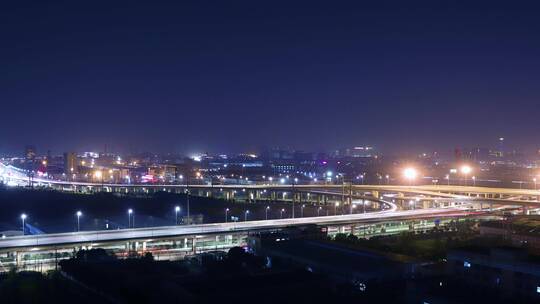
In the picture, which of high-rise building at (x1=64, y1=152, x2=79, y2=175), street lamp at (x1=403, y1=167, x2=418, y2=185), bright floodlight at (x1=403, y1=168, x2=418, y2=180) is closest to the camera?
street lamp at (x1=403, y1=167, x2=418, y2=185)

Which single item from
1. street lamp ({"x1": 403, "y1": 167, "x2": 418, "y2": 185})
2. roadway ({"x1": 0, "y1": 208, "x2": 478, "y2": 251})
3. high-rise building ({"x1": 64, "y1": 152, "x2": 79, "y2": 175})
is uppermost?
high-rise building ({"x1": 64, "y1": 152, "x2": 79, "y2": 175})

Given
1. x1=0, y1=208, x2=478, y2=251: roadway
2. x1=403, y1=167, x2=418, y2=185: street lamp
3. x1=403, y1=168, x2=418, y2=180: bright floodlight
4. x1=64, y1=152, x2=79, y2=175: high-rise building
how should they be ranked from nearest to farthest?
x1=0, y1=208, x2=478, y2=251: roadway → x1=403, y1=167, x2=418, y2=185: street lamp → x1=403, y1=168, x2=418, y2=180: bright floodlight → x1=64, y1=152, x2=79, y2=175: high-rise building

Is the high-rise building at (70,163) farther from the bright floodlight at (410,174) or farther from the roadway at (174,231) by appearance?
the roadway at (174,231)

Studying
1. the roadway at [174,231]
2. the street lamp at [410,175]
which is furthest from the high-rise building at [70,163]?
the roadway at [174,231]

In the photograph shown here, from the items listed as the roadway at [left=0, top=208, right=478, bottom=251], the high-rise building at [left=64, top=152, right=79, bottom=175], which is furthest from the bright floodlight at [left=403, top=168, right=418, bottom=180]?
the high-rise building at [left=64, top=152, right=79, bottom=175]

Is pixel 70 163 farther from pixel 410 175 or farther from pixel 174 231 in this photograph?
pixel 174 231

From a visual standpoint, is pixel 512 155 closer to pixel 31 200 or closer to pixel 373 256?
pixel 31 200

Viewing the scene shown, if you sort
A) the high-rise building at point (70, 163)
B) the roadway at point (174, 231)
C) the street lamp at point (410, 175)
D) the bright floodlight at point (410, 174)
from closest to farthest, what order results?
the roadway at point (174, 231) < the street lamp at point (410, 175) < the bright floodlight at point (410, 174) < the high-rise building at point (70, 163)

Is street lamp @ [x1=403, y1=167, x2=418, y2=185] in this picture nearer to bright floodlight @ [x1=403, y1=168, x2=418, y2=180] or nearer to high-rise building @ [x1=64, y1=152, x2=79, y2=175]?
bright floodlight @ [x1=403, y1=168, x2=418, y2=180]

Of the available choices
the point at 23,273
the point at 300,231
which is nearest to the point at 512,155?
the point at 300,231

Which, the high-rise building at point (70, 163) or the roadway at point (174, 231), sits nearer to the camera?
the roadway at point (174, 231)

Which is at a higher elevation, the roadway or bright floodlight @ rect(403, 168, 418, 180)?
bright floodlight @ rect(403, 168, 418, 180)
